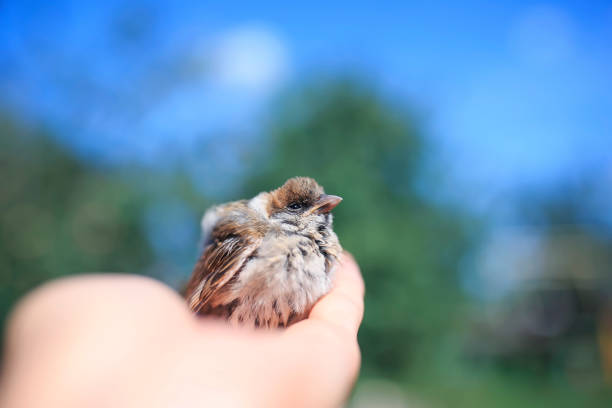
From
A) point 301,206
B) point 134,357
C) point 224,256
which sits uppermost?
point 301,206

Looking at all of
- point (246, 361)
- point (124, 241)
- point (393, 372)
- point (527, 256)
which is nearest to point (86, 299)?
point (246, 361)

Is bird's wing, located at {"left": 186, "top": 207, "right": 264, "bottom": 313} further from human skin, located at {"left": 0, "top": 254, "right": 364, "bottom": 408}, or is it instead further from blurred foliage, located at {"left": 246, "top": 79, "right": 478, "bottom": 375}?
blurred foliage, located at {"left": 246, "top": 79, "right": 478, "bottom": 375}

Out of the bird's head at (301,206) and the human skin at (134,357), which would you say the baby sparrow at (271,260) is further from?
the human skin at (134,357)

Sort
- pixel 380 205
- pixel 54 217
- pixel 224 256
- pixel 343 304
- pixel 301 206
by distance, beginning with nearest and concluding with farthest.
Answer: pixel 343 304 < pixel 224 256 < pixel 301 206 < pixel 380 205 < pixel 54 217

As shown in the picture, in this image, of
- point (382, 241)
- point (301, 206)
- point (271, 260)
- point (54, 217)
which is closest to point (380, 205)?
point (382, 241)

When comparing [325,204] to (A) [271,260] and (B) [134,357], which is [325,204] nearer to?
(A) [271,260]

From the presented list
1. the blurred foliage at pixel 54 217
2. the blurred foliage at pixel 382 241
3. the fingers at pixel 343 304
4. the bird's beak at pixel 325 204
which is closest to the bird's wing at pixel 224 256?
the bird's beak at pixel 325 204

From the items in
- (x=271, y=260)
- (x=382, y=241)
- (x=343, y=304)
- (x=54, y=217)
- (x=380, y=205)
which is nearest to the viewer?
(x=343, y=304)

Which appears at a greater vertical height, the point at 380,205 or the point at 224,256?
the point at 380,205

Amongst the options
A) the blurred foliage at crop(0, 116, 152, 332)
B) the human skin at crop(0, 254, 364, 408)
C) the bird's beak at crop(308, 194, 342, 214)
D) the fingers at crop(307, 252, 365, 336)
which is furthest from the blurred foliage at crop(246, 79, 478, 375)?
the blurred foliage at crop(0, 116, 152, 332)
